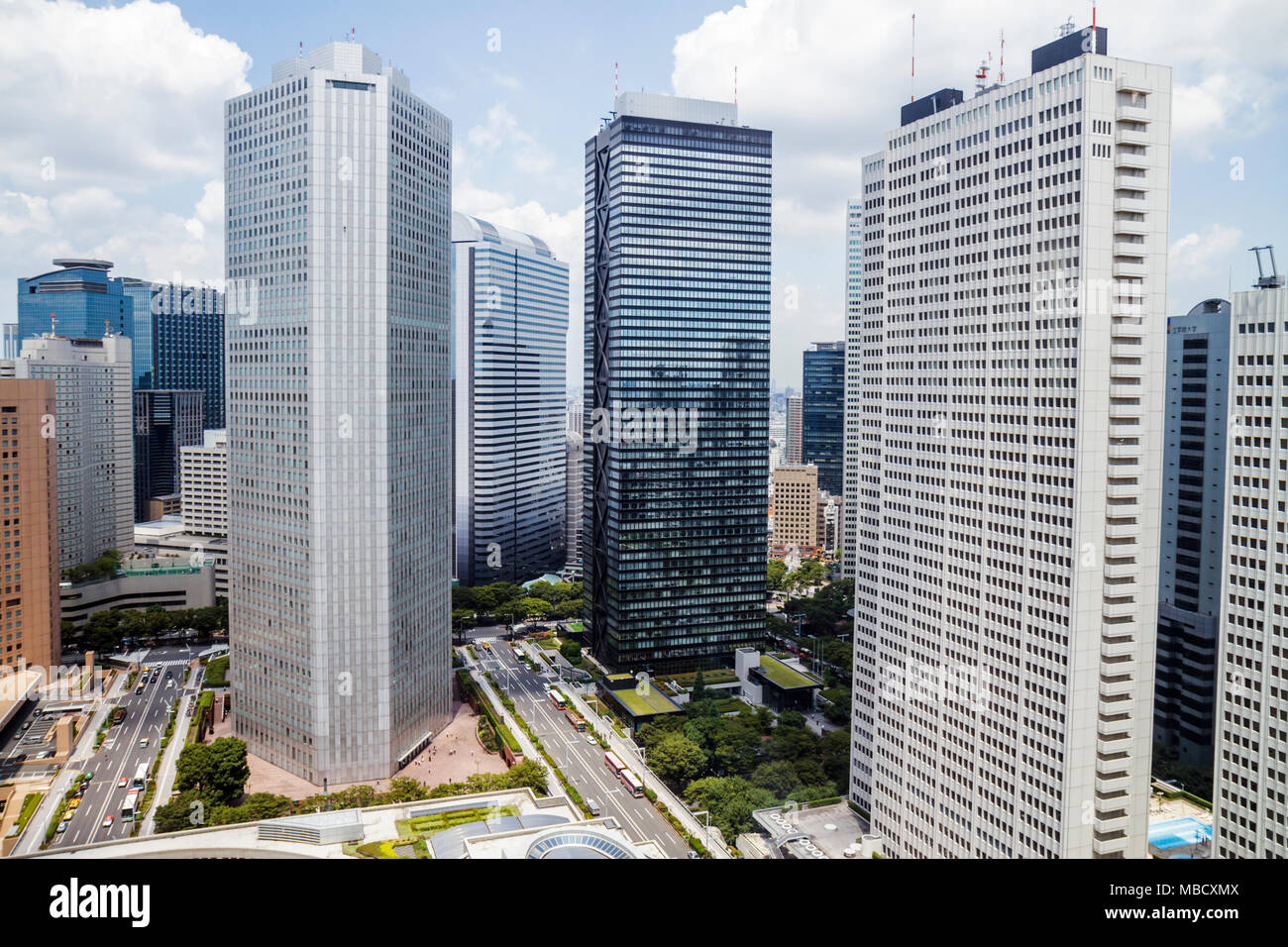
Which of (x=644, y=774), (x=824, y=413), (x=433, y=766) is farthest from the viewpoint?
(x=824, y=413)

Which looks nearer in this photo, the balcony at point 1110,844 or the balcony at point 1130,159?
the balcony at point 1130,159

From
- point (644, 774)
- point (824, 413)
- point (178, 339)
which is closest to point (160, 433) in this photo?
point (178, 339)

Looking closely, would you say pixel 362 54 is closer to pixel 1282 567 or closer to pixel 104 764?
pixel 104 764

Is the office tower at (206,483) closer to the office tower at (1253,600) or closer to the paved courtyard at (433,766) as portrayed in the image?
the paved courtyard at (433,766)

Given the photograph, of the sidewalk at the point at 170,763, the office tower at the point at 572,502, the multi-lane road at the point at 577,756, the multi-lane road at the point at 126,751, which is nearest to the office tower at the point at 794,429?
the office tower at the point at 572,502

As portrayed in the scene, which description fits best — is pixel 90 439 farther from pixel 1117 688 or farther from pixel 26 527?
pixel 1117 688
